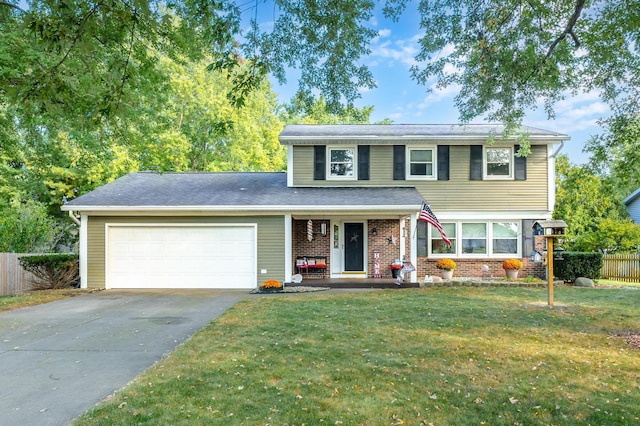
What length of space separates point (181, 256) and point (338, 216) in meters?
5.21

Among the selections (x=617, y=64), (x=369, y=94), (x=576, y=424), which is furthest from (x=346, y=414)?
(x=617, y=64)

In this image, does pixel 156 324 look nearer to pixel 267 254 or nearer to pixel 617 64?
pixel 267 254

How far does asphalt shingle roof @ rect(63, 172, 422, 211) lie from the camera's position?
12164mm

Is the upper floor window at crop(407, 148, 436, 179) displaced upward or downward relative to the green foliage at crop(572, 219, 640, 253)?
upward

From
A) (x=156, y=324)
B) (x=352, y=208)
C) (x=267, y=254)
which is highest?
(x=352, y=208)

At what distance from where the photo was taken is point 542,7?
6.93 meters

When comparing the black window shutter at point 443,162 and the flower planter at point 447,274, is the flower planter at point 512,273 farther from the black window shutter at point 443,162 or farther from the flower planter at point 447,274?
the black window shutter at point 443,162

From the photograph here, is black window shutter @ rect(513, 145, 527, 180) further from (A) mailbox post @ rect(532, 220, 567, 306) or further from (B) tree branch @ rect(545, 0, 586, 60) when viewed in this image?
(B) tree branch @ rect(545, 0, 586, 60)

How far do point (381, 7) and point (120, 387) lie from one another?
6.63 m

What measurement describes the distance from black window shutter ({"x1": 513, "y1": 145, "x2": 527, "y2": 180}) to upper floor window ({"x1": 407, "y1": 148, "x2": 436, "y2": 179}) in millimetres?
2770

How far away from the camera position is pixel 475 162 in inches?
549

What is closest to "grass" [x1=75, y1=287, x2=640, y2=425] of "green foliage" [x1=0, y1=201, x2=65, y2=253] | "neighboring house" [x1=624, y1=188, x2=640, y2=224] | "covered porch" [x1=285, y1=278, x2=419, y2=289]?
"covered porch" [x1=285, y1=278, x2=419, y2=289]

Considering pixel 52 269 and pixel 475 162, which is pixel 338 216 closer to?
pixel 475 162

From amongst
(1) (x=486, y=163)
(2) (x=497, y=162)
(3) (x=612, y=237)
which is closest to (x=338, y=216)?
(1) (x=486, y=163)
